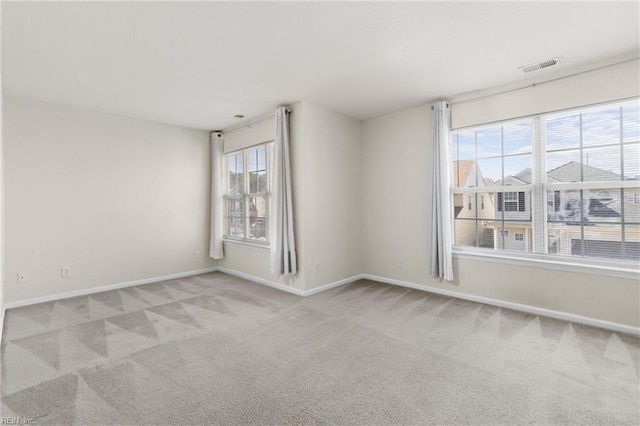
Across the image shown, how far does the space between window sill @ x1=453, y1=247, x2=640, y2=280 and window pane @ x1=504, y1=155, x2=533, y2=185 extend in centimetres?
81

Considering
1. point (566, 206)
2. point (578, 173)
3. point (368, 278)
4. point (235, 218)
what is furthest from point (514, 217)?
point (235, 218)

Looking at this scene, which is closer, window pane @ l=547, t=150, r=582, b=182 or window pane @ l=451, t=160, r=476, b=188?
window pane @ l=547, t=150, r=582, b=182

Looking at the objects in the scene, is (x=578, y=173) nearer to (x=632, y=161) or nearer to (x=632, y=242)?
(x=632, y=161)

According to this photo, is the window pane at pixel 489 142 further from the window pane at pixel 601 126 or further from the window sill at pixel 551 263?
the window sill at pixel 551 263

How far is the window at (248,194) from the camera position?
481cm

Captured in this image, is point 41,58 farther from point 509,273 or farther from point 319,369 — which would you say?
point 509,273

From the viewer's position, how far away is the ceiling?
210 cm

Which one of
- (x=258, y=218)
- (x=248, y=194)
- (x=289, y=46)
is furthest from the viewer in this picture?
(x=248, y=194)

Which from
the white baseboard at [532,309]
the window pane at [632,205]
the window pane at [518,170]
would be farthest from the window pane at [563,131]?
the white baseboard at [532,309]

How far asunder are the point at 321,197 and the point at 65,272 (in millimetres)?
3462

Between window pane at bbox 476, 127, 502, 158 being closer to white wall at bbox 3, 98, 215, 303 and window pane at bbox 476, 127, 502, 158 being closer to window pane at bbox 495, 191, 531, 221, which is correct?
window pane at bbox 495, 191, 531, 221

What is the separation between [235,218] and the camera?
5367 millimetres

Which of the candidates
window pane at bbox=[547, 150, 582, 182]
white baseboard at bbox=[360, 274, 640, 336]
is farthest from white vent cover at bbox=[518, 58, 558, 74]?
white baseboard at bbox=[360, 274, 640, 336]

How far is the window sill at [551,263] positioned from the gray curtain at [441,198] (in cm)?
21
